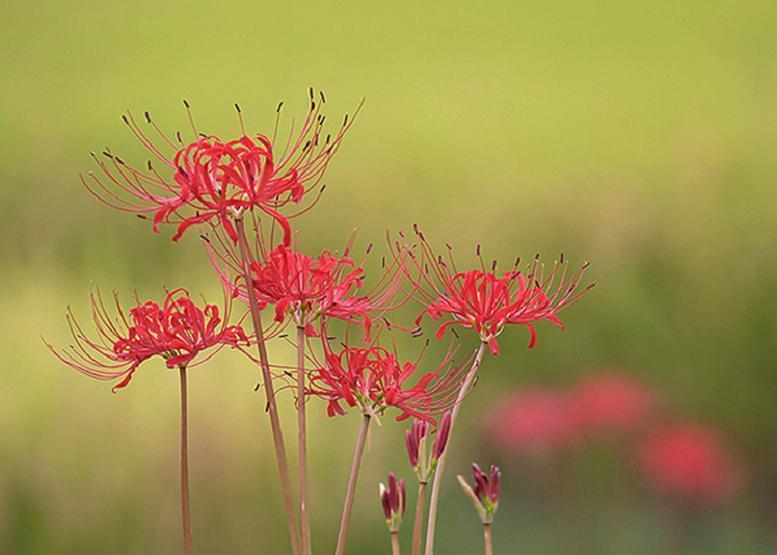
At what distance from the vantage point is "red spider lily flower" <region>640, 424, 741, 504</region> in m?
1.50

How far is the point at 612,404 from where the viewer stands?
59.9 inches

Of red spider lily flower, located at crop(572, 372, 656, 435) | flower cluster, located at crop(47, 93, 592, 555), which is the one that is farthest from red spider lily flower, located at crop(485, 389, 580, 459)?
flower cluster, located at crop(47, 93, 592, 555)

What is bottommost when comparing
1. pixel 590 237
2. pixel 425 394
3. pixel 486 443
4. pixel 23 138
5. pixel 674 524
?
pixel 674 524

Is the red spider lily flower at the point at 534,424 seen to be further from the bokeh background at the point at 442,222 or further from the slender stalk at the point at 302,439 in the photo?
the slender stalk at the point at 302,439

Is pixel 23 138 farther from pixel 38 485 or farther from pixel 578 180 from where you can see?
pixel 578 180

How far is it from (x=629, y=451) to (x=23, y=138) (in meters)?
0.91

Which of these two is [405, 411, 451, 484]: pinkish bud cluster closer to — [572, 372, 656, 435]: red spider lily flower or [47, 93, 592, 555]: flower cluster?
[47, 93, 592, 555]: flower cluster

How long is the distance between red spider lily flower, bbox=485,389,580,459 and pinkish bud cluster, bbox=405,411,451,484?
652mm

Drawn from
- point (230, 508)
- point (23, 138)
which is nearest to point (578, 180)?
point (230, 508)

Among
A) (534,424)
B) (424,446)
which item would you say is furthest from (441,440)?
(534,424)

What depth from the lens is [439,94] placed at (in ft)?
5.19

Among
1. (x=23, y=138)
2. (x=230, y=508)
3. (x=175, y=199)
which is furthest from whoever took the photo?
(x=23, y=138)

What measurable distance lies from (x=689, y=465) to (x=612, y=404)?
13 centimetres

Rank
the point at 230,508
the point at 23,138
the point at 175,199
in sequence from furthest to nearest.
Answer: the point at 23,138, the point at 230,508, the point at 175,199
